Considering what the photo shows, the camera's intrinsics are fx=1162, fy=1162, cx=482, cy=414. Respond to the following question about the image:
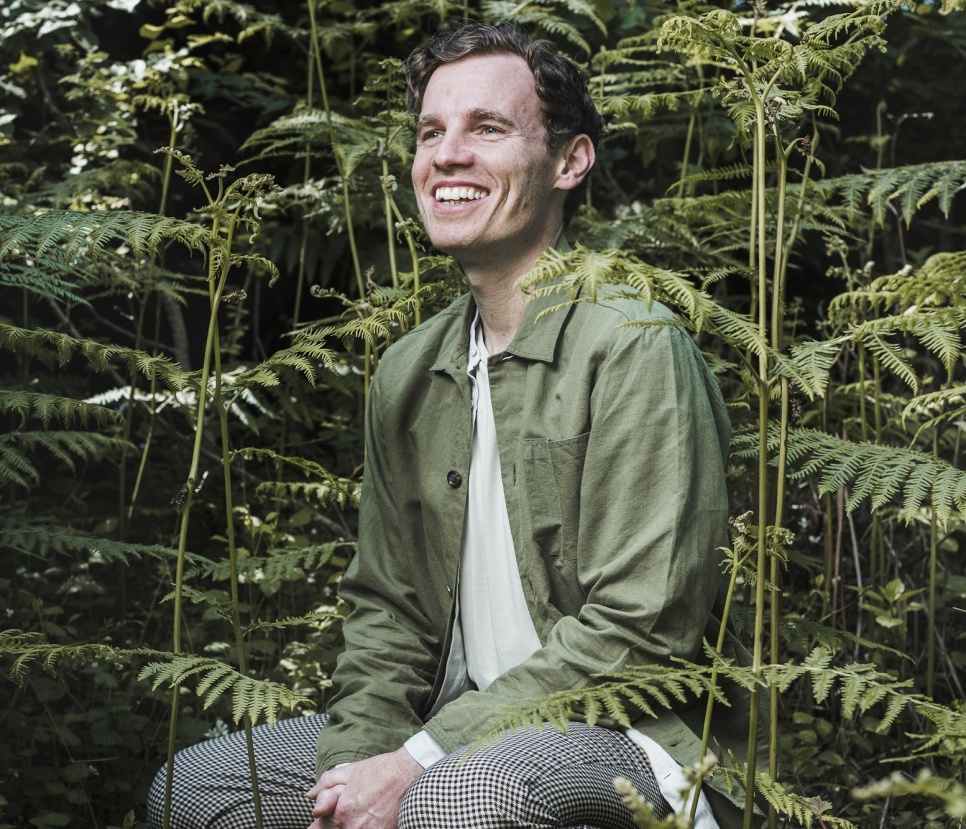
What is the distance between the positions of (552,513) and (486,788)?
1.87ft

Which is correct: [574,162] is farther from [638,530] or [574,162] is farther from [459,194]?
[638,530]

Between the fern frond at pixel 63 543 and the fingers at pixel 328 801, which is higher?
the fern frond at pixel 63 543

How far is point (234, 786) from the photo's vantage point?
2232mm

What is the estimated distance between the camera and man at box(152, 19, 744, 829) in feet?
6.41

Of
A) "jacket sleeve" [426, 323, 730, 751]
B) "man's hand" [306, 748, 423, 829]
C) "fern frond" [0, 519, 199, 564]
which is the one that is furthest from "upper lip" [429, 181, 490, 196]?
"man's hand" [306, 748, 423, 829]

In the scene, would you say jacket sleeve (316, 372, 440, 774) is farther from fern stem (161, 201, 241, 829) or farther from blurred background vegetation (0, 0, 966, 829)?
fern stem (161, 201, 241, 829)

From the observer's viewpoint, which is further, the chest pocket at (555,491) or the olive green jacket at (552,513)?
the chest pocket at (555,491)

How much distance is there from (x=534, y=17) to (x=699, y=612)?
216 centimetres

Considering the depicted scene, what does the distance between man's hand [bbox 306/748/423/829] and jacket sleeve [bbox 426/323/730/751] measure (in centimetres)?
9

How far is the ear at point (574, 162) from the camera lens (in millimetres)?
2498

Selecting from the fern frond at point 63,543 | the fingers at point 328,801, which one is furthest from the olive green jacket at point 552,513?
the fern frond at point 63,543

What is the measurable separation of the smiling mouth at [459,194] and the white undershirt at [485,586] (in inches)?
12.9

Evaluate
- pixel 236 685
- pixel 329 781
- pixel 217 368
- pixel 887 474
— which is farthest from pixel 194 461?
pixel 887 474

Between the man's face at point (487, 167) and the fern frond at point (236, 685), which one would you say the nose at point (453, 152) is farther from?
the fern frond at point (236, 685)
